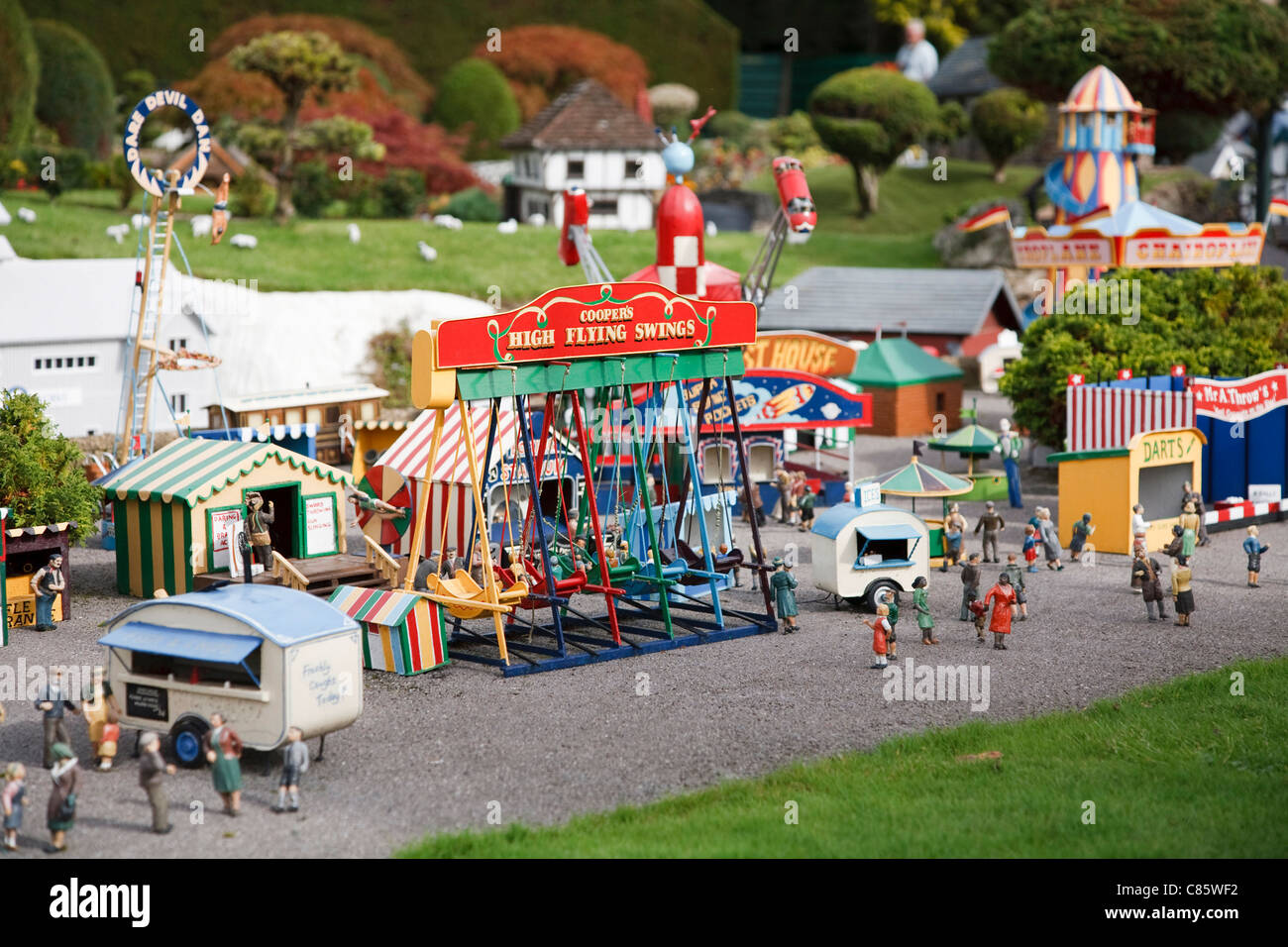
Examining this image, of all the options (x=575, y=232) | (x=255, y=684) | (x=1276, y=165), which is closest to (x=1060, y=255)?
(x=575, y=232)

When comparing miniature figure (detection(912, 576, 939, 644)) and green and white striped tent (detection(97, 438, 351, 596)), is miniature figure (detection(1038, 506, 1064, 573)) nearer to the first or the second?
miniature figure (detection(912, 576, 939, 644))

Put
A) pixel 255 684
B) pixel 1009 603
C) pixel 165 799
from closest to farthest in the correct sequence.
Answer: pixel 165 799, pixel 255 684, pixel 1009 603

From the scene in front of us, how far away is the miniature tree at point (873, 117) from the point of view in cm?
6081

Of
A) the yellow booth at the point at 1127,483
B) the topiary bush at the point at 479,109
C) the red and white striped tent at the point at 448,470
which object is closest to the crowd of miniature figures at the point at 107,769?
the red and white striped tent at the point at 448,470

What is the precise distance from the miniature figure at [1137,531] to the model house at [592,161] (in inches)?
1311

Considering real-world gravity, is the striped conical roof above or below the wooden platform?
above

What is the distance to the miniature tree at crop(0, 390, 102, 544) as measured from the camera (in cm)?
2362

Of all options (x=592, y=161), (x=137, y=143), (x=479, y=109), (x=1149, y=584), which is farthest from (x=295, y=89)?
(x=1149, y=584)

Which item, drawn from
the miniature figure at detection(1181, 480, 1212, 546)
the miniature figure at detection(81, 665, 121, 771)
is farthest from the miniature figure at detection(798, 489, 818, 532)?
the miniature figure at detection(81, 665, 121, 771)

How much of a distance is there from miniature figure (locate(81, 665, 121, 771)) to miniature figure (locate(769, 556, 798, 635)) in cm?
975

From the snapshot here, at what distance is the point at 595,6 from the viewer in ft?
261

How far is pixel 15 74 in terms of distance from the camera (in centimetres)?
5181

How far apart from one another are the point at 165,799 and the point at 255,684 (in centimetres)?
182
